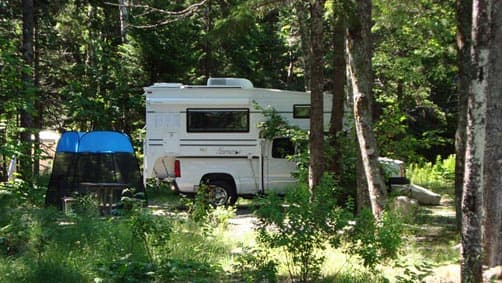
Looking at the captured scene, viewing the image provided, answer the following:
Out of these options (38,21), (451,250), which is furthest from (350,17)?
(38,21)

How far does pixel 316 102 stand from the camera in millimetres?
11562

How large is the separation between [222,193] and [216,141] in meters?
1.39

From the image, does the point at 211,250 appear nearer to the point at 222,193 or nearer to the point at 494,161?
the point at 494,161

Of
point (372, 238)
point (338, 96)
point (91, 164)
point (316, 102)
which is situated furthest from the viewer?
point (338, 96)

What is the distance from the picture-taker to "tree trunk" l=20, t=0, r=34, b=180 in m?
10.3

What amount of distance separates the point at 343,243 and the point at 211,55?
20.0 meters

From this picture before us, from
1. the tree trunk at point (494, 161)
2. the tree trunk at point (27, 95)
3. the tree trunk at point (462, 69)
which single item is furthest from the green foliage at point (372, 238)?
the tree trunk at point (27, 95)

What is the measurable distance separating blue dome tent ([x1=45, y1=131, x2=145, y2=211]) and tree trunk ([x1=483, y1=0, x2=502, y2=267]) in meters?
7.37

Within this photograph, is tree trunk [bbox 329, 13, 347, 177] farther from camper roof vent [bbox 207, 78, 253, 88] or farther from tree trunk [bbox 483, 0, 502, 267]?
tree trunk [bbox 483, 0, 502, 267]

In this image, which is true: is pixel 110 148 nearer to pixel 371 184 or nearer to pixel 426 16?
pixel 371 184

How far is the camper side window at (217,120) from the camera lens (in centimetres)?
1547

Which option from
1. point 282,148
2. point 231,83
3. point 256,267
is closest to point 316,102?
point 282,148

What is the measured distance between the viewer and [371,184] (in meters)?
8.85

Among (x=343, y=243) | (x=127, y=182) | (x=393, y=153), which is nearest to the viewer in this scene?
(x=343, y=243)
